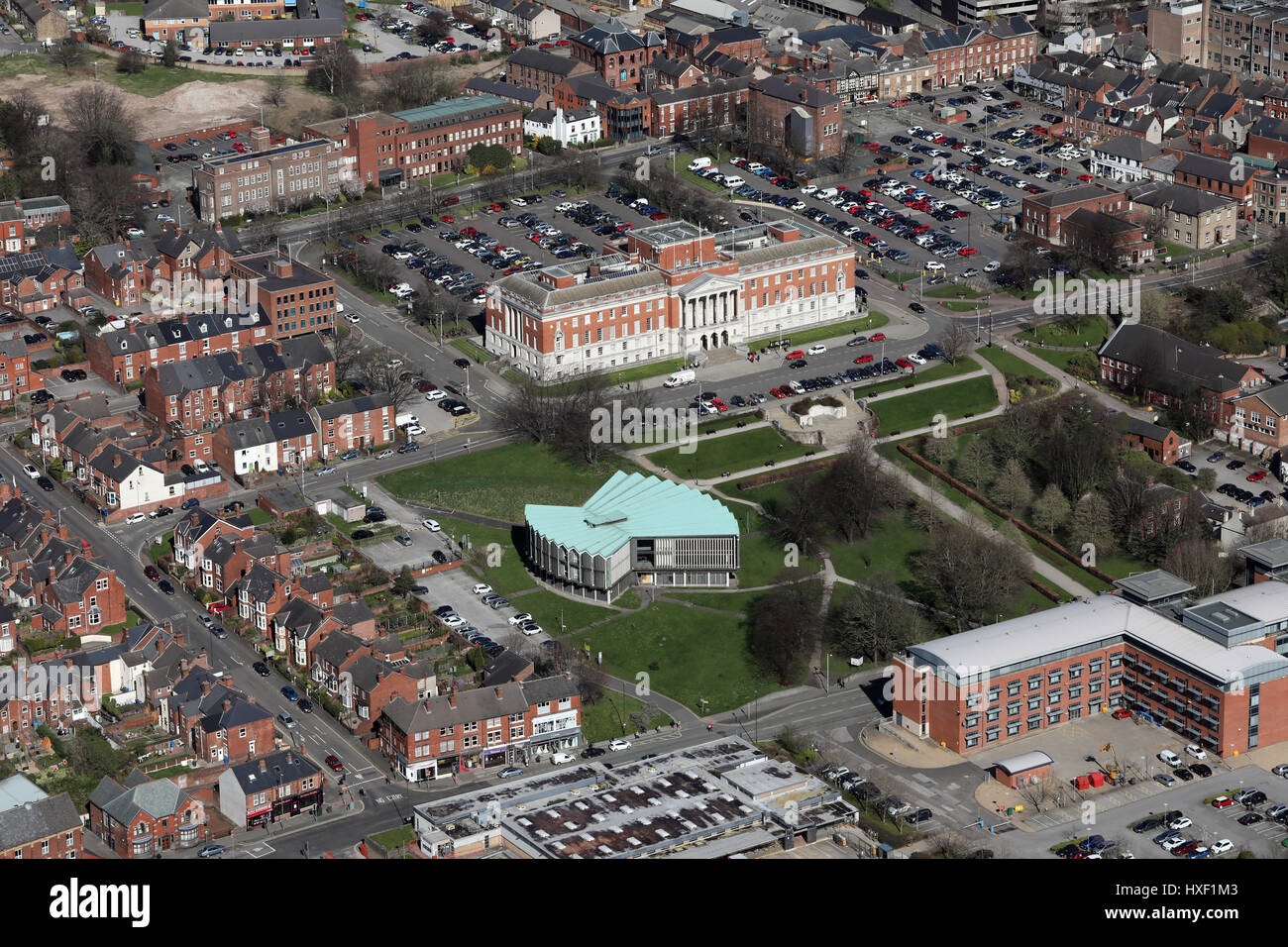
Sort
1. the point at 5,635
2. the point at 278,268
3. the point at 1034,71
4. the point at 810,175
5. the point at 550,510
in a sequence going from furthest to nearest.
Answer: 1. the point at 1034,71
2. the point at 810,175
3. the point at 278,268
4. the point at 550,510
5. the point at 5,635

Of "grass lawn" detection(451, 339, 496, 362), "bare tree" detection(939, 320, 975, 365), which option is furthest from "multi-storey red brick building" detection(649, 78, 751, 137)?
"bare tree" detection(939, 320, 975, 365)

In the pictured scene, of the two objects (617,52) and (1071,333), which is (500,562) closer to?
(1071,333)

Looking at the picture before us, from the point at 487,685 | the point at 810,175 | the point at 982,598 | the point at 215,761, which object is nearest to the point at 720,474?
the point at 982,598

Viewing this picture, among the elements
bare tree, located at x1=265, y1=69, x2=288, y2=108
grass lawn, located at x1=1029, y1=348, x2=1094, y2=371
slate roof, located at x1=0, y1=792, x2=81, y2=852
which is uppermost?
bare tree, located at x1=265, y1=69, x2=288, y2=108

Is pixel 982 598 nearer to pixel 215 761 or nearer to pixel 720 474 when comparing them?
pixel 720 474

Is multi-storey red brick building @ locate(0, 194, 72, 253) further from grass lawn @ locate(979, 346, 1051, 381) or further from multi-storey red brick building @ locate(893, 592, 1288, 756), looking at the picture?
multi-storey red brick building @ locate(893, 592, 1288, 756)

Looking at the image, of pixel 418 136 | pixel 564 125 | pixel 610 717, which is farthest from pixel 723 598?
pixel 564 125
